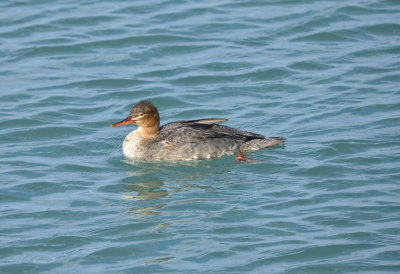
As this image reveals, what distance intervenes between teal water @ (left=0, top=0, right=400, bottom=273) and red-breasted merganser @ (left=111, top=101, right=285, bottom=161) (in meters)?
0.18

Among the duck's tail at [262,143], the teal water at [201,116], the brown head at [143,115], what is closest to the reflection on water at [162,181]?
the teal water at [201,116]

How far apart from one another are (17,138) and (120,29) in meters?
4.97

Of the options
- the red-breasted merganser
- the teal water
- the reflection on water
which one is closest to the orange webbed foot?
the red-breasted merganser

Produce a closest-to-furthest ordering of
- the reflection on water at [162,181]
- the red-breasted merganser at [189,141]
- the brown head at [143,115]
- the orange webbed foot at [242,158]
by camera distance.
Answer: the reflection on water at [162,181]
the orange webbed foot at [242,158]
the red-breasted merganser at [189,141]
the brown head at [143,115]

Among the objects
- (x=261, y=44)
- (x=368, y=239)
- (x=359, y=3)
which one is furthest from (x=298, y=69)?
(x=368, y=239)

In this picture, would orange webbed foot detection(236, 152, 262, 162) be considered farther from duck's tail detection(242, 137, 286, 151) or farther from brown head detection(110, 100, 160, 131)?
brown head detection(110, 100, 160, 131)

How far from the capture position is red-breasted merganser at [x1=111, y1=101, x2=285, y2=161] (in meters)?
Answer: 12.2

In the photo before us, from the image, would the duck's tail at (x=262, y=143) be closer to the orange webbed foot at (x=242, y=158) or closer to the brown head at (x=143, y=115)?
the orange webbed foot at (x=242, y=158)

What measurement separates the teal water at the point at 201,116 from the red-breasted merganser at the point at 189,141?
0.18 metres

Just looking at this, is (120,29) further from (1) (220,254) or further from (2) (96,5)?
(1) (220,254)

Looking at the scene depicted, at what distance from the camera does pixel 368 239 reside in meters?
9.06

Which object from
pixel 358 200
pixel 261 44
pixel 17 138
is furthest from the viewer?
pixel 261 44

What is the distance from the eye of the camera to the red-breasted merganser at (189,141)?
12.2 meters

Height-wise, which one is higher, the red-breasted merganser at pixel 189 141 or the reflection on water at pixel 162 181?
the red-breasted merganser at pixel 189 141
